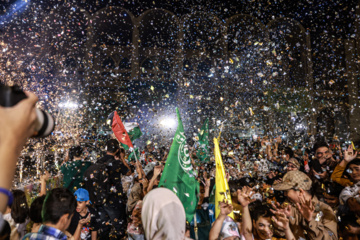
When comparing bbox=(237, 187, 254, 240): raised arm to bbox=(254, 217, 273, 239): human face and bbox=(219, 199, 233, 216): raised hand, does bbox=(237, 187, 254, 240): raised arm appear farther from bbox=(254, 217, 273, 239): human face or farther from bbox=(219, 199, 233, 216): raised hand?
bbox=(219, 199, 233, 216): raised hand

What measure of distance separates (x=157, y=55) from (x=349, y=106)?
13710 millimetres

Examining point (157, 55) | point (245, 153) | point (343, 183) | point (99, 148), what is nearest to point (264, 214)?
point (343, 183)

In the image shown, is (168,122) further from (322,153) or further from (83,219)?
(83,219)

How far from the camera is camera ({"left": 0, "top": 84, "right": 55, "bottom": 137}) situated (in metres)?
0.78

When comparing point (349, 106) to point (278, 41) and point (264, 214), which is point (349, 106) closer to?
point (278, 41)

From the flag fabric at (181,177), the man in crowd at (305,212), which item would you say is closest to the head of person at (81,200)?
the flag fabric at (181,177)

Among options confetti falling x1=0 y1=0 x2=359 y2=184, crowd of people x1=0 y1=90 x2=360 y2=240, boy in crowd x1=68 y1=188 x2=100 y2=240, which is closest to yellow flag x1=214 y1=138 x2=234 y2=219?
crowd of people x1=0 y1=90 x2=360 y2=240

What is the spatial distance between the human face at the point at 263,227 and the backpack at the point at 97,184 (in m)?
2.58

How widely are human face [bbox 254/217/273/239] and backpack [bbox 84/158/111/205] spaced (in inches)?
101

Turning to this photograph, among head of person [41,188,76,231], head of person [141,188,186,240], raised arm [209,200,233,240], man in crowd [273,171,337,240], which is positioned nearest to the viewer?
head of person [141,188,186,240]

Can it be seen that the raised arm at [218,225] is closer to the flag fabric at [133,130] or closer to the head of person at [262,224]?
the head of person at [262,224]

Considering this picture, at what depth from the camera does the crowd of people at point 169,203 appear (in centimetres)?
163

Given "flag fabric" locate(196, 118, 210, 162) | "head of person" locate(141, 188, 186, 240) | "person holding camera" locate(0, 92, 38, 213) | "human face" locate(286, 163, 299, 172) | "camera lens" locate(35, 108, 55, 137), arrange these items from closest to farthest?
"person holding camera" locate(0, 92, 38, 213), "camera lens" locate(35, 108, 55, 137), "head of person" locate(141, 188, 186, 240), "human face" locate(286, 163, 299, 172), "flag fabric" locate(196, 118, 210, 162)

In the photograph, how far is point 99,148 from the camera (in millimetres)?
11664
